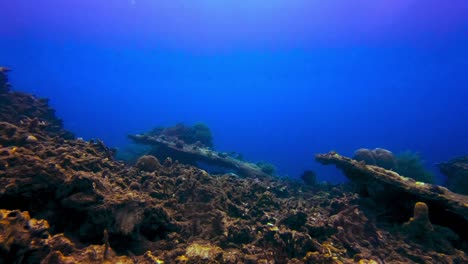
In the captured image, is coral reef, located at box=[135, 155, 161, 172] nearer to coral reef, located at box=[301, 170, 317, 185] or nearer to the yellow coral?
the yellow coral

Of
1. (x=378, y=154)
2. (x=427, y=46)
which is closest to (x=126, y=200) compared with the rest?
(x=378, y=154)

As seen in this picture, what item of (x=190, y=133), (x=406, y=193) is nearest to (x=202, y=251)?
(x=406, y=193)

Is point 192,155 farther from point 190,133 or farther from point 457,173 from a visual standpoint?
point 457,173

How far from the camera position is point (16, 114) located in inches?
539

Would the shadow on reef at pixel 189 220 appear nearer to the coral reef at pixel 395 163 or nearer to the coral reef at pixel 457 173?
the coral reef at pixel 395 163

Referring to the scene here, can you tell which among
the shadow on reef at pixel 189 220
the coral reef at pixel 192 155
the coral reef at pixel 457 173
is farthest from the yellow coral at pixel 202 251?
the coral reef at pixel 457 173

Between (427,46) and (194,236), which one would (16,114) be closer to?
(194,236)

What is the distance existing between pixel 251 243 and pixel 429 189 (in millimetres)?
4787

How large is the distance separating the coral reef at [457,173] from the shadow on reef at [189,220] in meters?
9.29

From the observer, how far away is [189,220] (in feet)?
21.4

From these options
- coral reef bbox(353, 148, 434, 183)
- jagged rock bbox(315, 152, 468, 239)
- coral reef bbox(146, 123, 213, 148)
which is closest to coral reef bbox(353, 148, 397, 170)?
coral reef bbox(353, 148, 434, 183)

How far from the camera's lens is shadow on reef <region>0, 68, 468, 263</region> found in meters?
4.33

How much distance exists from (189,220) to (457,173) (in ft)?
49.7

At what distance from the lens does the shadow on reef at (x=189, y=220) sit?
14.2 feet
